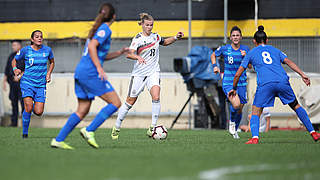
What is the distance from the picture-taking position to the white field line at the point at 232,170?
20.3 ft

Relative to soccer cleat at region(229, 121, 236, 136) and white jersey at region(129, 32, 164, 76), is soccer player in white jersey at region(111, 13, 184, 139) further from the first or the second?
soccer cleat at region(229, 121, 236, 136)

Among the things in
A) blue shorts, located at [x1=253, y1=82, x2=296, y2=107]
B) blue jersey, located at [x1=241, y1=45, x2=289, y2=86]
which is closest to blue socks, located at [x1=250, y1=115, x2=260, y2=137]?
blue shorts, located at [x1=253, y1=82, x2=296, y2=107]

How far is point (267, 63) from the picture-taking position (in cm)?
1055

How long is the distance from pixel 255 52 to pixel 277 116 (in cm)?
878

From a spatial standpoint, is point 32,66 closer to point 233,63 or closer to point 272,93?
point 233,63

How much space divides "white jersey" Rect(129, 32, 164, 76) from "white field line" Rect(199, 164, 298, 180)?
19.6 ft

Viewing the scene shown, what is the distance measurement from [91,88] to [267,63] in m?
3.03

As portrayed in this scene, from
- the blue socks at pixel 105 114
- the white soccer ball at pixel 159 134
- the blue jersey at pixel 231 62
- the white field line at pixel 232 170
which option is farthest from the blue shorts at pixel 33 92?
the white field line at pixel 232 170

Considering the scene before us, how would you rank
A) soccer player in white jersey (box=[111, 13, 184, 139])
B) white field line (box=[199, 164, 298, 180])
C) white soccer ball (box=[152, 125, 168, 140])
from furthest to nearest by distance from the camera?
soccer player in white jersey (box=[111, 13, 184, 139]) → white soccer ball (box=[152, 125, 168, 140]) → white field line (box=[199, 164, 298, 180])

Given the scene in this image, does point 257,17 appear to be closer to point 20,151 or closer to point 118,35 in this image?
point 118,35

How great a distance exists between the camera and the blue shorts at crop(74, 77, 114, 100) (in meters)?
8.99

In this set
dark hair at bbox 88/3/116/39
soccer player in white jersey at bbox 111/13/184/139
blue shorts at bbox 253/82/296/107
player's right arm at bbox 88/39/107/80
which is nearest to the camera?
player's right arm at bbox 88/39/107/80

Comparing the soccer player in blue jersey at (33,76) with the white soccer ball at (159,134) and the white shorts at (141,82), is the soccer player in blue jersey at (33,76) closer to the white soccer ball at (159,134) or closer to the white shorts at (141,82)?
the white shorts at (141,82)

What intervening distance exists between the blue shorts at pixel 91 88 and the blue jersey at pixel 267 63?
2.64m
